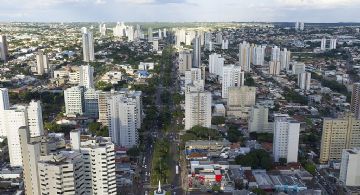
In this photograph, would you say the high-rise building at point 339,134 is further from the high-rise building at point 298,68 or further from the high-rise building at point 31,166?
the high-rise building at point 298,68

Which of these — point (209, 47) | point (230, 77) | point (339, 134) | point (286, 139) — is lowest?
point (286, 139)

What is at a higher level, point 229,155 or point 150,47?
point 150,47

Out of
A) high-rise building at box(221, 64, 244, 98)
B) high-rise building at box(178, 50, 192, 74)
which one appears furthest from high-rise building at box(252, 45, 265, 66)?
high-rise building at box(221, 64, 244, 98)

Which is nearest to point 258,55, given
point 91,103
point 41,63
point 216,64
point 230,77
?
point 216,64

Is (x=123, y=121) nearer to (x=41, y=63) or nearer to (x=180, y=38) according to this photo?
(x=41, y=63)

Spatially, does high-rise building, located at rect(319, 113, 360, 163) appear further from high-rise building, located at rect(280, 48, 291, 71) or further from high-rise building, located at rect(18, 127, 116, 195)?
high-rise building, located at rect(280, 48, 291, 71)

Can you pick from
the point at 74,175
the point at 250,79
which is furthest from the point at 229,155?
the point at 250,79

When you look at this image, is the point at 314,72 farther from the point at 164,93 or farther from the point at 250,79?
the point at 164,93
